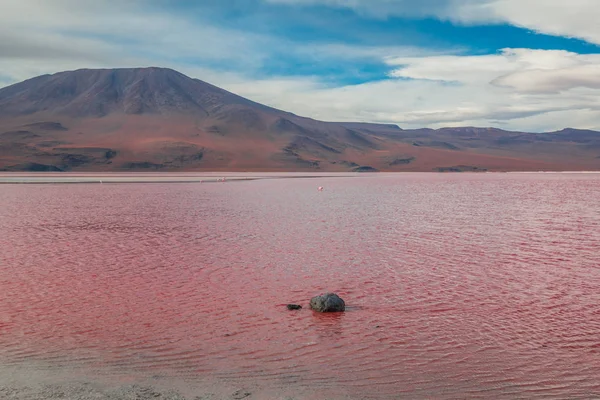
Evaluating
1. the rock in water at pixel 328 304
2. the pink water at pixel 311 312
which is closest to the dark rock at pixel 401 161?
the pink water at pixel 311 312

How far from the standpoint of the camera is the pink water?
22.2 feet

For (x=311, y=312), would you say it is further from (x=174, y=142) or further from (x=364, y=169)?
(x=174, y=142)

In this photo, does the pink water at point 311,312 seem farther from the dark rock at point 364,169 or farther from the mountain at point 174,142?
the dark rock at point 364,169

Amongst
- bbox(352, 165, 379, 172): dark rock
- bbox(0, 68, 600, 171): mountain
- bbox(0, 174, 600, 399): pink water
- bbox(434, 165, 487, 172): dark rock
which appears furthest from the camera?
bbox(434, 165, 487, 172): dark rock

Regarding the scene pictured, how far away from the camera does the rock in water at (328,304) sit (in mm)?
9461

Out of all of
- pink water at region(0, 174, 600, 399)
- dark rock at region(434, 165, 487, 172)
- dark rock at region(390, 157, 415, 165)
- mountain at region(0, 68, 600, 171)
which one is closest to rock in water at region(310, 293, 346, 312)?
pink water at region(0, 174, 600, 399)

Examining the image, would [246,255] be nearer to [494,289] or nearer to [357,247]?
[357,247]

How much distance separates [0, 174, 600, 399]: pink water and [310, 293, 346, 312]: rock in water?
0.19 m

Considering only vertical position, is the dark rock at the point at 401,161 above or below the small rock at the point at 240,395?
above

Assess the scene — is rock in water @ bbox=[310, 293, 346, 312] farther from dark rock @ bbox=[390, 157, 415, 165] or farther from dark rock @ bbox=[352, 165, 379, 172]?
dark rock @ bbox=[390, 157, 415, 165]

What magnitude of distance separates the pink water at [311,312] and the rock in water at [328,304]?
0.19 metres

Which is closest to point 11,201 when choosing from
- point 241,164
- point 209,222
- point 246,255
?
point 209,222

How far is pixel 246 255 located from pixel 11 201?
24524 mm

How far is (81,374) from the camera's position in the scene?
21.4 feet
